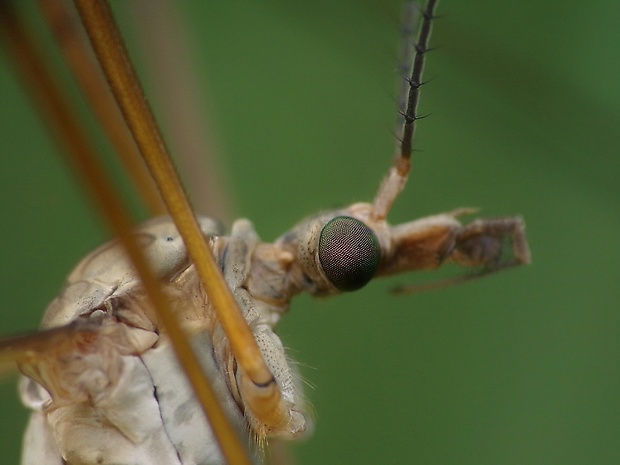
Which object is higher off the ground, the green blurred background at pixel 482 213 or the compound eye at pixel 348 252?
the compound eye at pixel 348 252

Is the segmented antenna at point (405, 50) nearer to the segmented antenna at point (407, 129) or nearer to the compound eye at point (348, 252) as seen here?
the segmented antenna at point (407, 129)

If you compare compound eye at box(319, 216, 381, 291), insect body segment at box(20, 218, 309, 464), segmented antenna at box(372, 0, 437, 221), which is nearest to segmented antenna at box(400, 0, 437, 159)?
segmented antenna at box(372, 0, 437, 221)

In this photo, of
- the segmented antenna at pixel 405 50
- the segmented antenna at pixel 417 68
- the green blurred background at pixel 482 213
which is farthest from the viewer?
the green blurred background at pixel 482 213

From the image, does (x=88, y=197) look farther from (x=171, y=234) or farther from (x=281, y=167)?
(x=281, y=167)

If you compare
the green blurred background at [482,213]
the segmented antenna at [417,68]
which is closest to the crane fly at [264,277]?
the segmented antenna at [417,68]

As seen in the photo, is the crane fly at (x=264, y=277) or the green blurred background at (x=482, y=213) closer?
the crane fly at (x=264, y=277)

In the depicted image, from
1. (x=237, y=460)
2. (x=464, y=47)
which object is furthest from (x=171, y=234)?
(x=464, y=47)

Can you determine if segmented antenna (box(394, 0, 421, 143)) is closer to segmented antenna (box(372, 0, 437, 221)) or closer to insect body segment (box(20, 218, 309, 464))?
segmented antenna (box(372, 0, 437, 221))

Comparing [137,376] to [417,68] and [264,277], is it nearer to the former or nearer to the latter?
[264,277]
